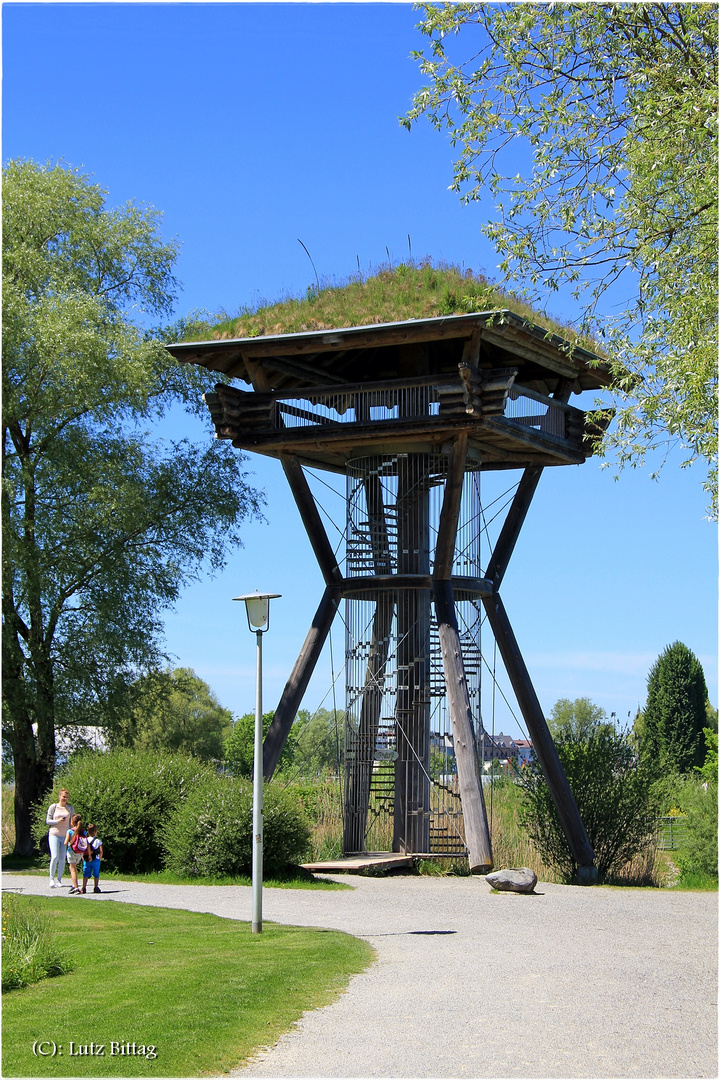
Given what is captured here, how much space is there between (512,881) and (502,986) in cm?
746

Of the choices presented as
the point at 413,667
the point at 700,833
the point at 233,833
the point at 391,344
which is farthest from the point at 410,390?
the point at 700,833

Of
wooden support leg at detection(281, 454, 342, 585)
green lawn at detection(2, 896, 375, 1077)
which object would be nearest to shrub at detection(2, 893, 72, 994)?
green lawn at detection(2, 896, 375, 1077)

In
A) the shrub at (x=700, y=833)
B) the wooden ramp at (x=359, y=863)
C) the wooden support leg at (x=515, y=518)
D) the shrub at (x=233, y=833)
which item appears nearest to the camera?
the shrub at (x=233, y=833)

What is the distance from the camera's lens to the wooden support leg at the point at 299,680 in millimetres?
20219

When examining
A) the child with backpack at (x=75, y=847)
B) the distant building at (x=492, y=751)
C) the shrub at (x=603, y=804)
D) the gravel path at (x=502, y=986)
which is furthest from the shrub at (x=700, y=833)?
the child with backpack at (x=75, y=847)

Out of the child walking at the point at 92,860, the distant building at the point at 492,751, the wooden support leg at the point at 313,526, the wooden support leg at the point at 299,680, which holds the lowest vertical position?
the child walking at the point at 92,860

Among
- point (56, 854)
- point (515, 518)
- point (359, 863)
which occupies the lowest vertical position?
point (359, 863)

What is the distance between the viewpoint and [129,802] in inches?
774

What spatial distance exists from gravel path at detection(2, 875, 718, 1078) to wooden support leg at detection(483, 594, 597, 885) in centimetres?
325

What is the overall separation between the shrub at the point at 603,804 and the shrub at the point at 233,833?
5.17 metres

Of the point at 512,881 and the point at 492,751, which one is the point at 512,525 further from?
the point at 512,881

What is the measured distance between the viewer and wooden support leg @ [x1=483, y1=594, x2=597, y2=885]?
20.4 m

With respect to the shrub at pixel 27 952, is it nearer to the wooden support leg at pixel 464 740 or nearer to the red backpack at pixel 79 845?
the red backpack at pixel 79 845

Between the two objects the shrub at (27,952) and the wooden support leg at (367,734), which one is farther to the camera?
the wooden support leg at (367,734)
